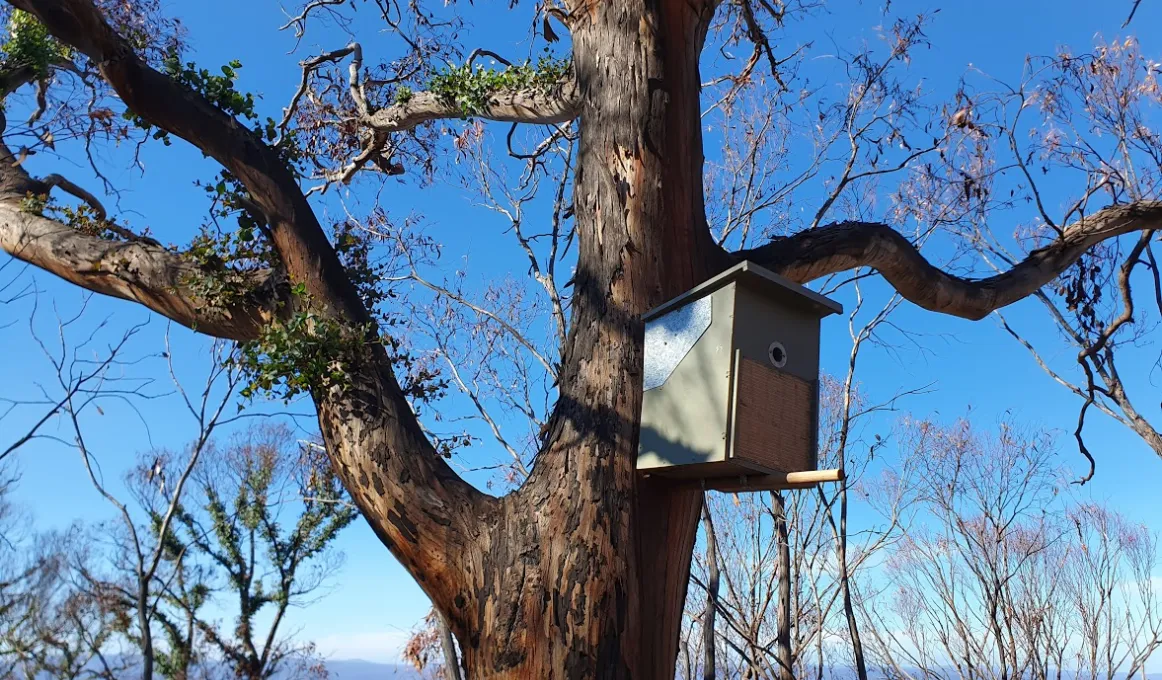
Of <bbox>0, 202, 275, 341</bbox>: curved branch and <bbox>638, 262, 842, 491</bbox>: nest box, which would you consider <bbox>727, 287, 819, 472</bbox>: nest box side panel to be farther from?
<bbox>0, 202, 275, 341</bbox>: curved branch

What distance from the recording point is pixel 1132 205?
12.1ft

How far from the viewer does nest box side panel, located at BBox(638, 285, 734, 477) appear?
83.9 inches

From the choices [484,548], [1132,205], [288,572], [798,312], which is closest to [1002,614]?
[1132,205]

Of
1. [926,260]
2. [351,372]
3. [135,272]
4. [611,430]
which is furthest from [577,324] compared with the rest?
[926,260]

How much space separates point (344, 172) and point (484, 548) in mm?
2977

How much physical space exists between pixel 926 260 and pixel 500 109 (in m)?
1.88

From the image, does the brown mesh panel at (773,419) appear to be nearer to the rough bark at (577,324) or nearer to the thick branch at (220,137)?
the rough bark at (577,324)

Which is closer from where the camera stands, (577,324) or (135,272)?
(577,324)

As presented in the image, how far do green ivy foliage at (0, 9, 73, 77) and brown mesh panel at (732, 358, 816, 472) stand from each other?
364 centimetres

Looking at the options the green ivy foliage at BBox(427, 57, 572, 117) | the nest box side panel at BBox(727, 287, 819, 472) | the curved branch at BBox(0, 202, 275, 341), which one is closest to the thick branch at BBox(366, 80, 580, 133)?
the green ivy foliage at BBox(427, 57, 572, 117)

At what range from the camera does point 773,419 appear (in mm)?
2240

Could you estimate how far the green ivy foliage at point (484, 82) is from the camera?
3.50 meters

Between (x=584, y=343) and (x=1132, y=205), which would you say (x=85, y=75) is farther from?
(x=1132, y=205)

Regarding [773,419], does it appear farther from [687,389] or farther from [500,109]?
[500,109]
